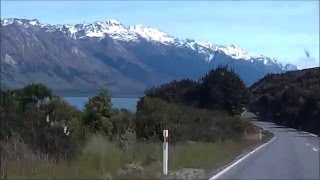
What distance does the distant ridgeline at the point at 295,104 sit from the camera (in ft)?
303

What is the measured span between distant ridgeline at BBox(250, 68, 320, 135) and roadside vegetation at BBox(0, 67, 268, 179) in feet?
148

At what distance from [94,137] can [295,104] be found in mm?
82480

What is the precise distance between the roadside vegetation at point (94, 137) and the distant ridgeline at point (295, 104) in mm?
45168

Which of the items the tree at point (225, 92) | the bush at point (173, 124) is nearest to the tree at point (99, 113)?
the bush at point (173, 124)

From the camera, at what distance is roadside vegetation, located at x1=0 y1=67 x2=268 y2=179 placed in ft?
55.3

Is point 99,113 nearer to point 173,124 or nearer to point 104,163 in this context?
point 173,124

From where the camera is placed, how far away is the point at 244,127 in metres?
55.6

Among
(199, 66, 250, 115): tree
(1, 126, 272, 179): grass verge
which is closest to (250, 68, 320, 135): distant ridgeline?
(199, 66, 250, 115): tree

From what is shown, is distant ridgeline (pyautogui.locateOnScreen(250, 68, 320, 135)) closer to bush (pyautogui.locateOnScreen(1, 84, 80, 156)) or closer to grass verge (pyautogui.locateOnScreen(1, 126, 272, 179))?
grass verge (pyautogui.locateOnScreen(1, 126, 272, 179))

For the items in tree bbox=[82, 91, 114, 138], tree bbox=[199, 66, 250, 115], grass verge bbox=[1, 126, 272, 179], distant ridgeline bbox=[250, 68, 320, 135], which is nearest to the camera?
grass verge bbox=[1, 126, 272, 179]

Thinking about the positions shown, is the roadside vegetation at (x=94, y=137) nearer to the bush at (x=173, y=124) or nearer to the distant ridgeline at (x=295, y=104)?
the bush at (x=173, y=124)

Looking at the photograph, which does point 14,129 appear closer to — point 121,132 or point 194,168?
point 194,168

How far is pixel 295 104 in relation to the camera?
10244 centimetres

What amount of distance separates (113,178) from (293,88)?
9678cm
